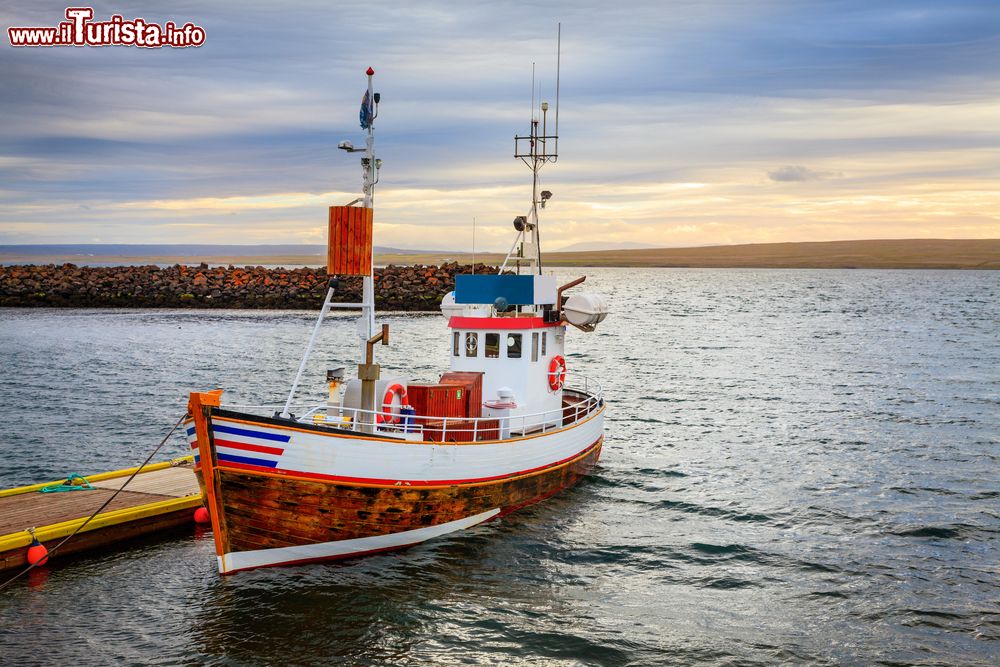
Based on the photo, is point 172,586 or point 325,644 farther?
point 172,586

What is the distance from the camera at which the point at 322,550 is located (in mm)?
15805

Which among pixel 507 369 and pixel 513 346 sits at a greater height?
pixel 513 346

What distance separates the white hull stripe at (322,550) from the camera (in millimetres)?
15344

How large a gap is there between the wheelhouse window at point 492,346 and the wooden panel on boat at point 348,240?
19.4 feet

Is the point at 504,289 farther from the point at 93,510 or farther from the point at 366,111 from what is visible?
the point at 93,510

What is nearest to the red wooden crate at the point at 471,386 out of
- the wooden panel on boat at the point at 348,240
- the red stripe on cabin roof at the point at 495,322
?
the red stripe on cabin roof at the point at 495,322

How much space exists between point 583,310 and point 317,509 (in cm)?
986

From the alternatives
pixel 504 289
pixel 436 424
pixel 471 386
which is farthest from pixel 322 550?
pixel 504 289

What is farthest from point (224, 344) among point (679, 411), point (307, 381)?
point (679, 411)

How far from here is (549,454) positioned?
20266 millimetres

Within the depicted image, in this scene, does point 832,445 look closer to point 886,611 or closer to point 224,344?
point 886,611

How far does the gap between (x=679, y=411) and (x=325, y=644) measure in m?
24.2

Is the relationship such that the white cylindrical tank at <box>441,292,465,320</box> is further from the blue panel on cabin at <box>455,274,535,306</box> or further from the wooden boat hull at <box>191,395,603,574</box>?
the wooden boat hull at <box>191,395,603,574</box>

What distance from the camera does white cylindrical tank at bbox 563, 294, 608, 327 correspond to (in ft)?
73.7
